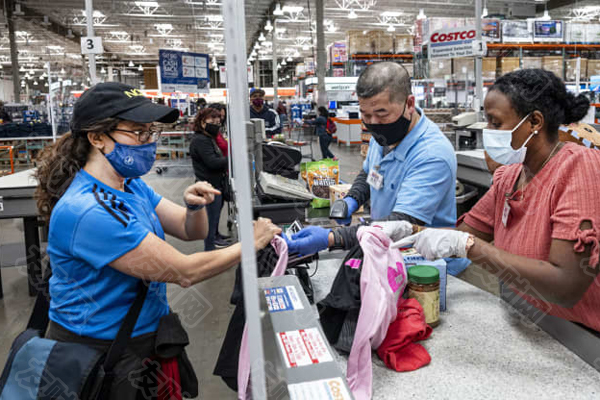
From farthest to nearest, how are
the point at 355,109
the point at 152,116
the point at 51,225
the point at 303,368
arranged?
the point at 355,109, the point at 152,116, the point at 51,225, the point at 303,368

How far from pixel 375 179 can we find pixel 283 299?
1.08 meters

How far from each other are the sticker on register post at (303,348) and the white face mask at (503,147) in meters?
0.87

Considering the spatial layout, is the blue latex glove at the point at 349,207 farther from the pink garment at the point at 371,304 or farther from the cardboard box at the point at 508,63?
the cardboard box at the point at 508,63

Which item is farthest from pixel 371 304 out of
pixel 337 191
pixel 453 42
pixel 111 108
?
pixel 453 42

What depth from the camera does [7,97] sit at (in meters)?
35.1

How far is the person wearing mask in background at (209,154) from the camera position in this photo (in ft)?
16.7

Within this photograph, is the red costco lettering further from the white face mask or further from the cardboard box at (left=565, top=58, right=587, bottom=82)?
the cardboard box at (left=565, top=58, right=587, bottom=82)

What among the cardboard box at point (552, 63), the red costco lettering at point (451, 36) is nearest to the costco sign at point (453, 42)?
the red costco lettering at point (451, 36)

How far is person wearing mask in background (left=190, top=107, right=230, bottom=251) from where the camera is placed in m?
5.10

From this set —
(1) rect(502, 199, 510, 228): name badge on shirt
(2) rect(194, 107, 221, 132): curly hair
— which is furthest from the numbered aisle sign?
(1) rect(502, 199, 510, 228): name badge on shirt

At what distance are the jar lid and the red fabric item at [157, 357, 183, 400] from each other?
0.82 metres

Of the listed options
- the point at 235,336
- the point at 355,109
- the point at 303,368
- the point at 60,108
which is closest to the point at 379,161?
the point at 235,336

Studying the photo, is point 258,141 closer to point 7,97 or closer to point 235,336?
point 235,336

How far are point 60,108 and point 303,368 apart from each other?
29.0 feet
